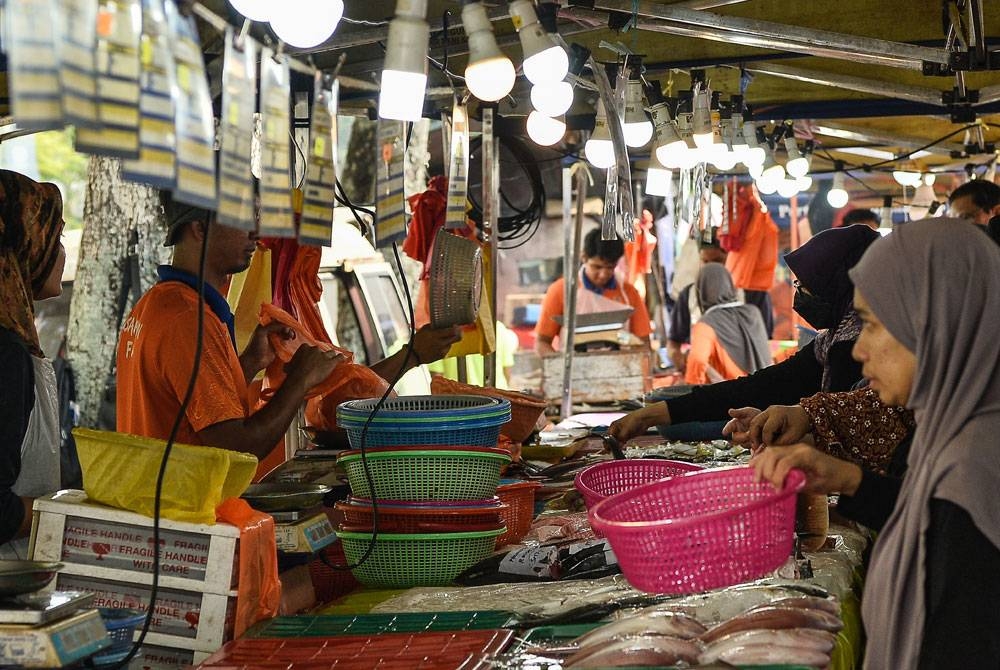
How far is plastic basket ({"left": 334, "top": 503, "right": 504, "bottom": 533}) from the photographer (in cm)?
330

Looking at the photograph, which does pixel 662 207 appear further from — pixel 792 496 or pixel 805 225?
pixel 792 496

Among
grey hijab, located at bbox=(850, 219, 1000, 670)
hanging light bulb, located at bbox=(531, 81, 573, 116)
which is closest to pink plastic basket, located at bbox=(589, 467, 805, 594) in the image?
grey hijab, located at bbox=(850, 219, 1000, 670)

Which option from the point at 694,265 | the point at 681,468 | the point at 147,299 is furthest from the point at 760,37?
the point at 694,265

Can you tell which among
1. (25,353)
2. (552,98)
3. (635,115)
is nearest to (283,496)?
(25,353)

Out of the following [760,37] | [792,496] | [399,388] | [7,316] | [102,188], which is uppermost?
[760,37]

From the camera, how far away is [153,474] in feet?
8.62

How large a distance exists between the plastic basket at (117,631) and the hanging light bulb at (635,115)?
3.49 m

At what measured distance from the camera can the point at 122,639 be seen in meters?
2.48

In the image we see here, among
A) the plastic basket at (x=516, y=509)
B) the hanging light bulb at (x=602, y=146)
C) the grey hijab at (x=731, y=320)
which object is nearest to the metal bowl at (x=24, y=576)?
Result: the plastic basket at (x=516, y=509)

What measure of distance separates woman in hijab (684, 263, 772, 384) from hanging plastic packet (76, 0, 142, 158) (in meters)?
7.47

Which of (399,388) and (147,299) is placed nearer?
(147,299)

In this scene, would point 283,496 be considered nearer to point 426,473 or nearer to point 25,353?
point 426,473

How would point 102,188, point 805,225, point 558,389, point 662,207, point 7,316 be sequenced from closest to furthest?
point 7,316
point 102,188
point 558,389
point 662,207
point 805,225

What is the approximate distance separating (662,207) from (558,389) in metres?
5.56
